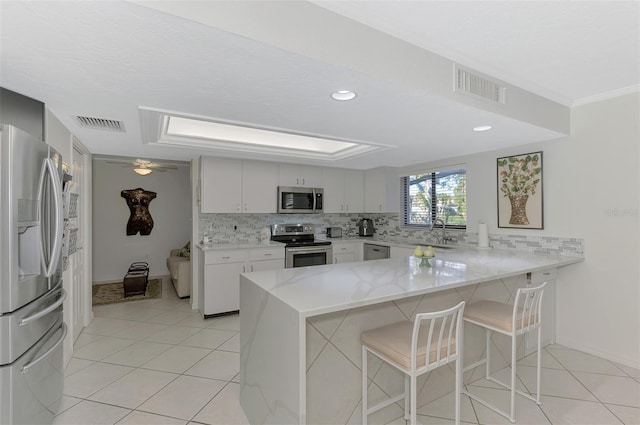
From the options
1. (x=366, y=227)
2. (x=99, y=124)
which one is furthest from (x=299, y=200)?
(x=99, y=124)

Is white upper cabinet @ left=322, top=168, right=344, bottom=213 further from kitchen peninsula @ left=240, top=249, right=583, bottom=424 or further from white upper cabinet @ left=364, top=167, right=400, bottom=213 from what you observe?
kitchen peninsula @ left=240, top=249, right=583, bottom=424

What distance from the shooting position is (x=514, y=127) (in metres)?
2.75

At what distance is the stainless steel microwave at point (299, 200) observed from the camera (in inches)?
187

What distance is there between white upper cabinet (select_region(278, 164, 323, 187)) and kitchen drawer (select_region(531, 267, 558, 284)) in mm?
3165

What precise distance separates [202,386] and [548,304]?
3.43 metres

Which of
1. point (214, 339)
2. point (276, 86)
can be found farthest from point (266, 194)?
point (276, 86)

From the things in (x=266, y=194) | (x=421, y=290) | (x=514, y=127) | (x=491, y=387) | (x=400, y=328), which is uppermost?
(x=514, y=127)

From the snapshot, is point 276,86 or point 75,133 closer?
point 276,86

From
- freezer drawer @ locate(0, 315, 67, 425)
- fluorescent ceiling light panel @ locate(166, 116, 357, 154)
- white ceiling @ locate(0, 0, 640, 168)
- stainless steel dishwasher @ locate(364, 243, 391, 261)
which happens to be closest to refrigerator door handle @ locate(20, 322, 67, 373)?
freezer drawer @ locate(0, 315, 67, 425)

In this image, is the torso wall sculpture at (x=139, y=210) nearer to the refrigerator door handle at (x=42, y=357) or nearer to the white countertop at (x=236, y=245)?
the white countertop at (x=236, y=245)

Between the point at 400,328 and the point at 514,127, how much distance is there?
2.09 metres

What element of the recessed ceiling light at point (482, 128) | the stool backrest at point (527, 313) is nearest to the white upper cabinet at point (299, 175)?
the recessed ceiling light at point (482, 128)

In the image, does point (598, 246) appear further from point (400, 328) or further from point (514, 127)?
point (400, 328)

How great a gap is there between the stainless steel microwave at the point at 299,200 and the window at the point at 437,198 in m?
1.53
